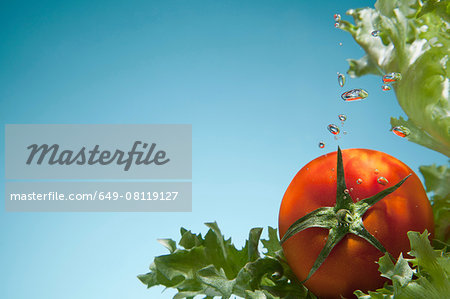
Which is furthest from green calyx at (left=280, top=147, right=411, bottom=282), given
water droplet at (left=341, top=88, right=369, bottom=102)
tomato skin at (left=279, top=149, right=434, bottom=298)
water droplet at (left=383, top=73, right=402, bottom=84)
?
water droplet at (left=383, top=73, right=402, bottom=84)

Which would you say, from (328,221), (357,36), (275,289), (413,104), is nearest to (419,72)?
(413,104)

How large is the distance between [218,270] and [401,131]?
36cm

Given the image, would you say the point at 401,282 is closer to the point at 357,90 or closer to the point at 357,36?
the point at 357,90

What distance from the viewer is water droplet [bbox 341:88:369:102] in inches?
29.5

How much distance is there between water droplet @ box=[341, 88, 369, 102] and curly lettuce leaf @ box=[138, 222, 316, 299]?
0.24m

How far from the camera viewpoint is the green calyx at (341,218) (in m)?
0.65

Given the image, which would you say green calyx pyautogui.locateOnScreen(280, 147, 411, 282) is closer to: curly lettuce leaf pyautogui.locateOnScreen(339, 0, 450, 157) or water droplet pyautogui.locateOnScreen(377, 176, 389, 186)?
water droplet pyautogui.locateOnScreen(377, 176, 389, 186)

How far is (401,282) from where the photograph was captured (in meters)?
0.55

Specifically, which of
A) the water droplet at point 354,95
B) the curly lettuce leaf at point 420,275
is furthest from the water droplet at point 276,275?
the water droplet at point 354,95

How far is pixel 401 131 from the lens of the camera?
31.5 inches

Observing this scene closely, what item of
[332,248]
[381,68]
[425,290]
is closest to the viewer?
[425,290]

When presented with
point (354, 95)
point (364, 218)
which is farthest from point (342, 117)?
point (364, 218)

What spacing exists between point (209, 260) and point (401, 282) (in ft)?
0.97

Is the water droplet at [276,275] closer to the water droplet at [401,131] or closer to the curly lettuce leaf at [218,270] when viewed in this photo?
the curly lettuce leaf at [218,270]
